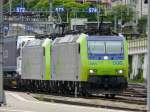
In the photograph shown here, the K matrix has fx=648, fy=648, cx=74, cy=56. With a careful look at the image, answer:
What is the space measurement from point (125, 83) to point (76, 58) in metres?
2.78

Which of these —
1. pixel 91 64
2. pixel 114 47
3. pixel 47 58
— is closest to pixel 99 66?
pixel 91 64

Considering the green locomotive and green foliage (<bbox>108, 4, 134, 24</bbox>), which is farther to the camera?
green foliage (<bbox>108, 4, 134, 24</bbox>)

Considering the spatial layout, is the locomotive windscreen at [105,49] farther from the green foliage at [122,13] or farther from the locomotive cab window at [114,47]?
the green foliage at [122,13]

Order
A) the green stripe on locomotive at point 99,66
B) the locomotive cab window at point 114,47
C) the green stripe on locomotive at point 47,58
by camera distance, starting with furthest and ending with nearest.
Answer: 1. the green stripe on locomotive at point 47,58
2. the locomotive cab window at point 114,47
3. the green stripe on locomotive at point 99,66

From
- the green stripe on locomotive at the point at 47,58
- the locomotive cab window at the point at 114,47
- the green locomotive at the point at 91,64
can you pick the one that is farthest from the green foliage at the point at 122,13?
the locomotive cab window at the point at 114,47

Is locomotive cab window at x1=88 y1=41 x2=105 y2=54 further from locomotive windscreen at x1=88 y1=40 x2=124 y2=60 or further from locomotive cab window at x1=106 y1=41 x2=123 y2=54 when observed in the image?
locomotive cab window at x1=106 y1=41 x2=123 y2=54

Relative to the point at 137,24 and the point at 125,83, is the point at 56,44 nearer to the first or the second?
the point at 125,83

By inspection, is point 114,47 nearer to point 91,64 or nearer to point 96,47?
point 96,47

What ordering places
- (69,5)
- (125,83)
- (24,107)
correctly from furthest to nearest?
1. (69,5)
2. (125,83)
3. (24,107)

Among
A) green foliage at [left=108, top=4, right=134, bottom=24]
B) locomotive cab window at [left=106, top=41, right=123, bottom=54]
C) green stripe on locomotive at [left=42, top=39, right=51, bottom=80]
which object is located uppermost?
green foliage at [left=108, top=4, right=134, bottom=24]

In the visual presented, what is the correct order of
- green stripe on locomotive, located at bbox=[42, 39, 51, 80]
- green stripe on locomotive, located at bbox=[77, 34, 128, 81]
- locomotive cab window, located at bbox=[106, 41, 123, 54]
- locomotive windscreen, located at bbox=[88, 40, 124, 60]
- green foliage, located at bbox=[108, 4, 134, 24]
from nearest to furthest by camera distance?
green stripe on locomotive, located at bbox=[77, 34, 128, 81], locomotive windscreen, located at bbox=[88, 40, 124, 60], locomotive cab window, located at bbox=[106, 41, 123, 54], green stripe on locomotive, located at bbox=[42, 39, 51, 80], green foliage, located at bbox=[108, 4, 134, 24]

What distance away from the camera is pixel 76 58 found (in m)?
30.8

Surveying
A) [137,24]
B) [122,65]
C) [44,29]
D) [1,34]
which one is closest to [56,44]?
[122,65]

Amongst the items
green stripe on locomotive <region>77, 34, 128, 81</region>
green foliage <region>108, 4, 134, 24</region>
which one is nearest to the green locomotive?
green stripe on locomotive <region>77, 34, 128, 81</region>
